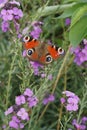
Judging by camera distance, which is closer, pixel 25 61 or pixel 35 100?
pixel 35 100

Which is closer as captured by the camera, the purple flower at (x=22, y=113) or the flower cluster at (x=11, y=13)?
the purple flower at (x=22, y=113)

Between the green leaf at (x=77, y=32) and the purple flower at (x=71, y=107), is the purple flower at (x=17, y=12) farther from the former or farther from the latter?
the purple flower at (x=71, y=107)

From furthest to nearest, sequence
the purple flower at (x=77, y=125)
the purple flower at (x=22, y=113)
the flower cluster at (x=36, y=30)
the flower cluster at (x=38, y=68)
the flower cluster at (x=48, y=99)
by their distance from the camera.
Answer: the flower cluster at (x=36, y=30) → the flower cluster at (x=48, y=99) → the flower cluster at (x=38, y=68) → the purple flower at (x=77, y=125) → the purple flower at (x=22, y=113)

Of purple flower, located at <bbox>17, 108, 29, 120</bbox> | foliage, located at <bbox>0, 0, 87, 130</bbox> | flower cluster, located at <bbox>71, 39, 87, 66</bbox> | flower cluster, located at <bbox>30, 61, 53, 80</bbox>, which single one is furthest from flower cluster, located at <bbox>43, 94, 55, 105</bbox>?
purple flower, located at <bbox>17, 108, 29, 120</bbox>

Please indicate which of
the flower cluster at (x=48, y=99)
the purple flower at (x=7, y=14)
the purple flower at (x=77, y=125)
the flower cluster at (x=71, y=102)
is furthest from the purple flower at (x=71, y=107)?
the purple flower at (x=7, y=14)

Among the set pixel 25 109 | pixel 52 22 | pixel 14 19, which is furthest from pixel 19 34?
pixel 52 22

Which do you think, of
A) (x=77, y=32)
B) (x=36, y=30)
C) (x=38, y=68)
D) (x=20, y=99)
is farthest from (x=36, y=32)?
(x=20, y=99)

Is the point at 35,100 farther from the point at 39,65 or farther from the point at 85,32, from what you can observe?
the point at 85,32
